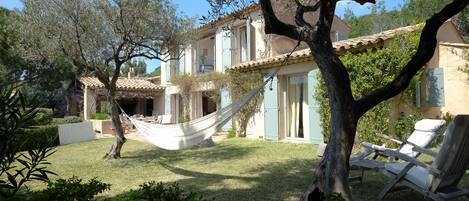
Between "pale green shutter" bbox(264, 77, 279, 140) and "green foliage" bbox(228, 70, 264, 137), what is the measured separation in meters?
0.51

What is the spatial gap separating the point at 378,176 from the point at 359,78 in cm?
357

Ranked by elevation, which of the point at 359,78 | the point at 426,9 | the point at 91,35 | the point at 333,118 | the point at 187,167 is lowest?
the point at 187,167

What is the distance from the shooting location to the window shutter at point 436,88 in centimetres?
922

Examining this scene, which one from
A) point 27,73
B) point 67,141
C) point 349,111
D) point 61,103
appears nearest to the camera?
point 349,111

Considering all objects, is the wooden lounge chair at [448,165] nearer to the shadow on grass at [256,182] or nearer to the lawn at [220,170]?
the lawn at [220,170]

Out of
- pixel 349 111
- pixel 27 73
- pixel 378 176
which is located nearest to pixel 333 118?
pixel 349 111

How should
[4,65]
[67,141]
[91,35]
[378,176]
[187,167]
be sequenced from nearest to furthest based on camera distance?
[378,176] → [187,167] → [91,35] → [67,141] → [4,65]

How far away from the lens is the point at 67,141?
44.8ft

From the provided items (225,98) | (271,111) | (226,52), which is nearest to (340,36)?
(226,52)

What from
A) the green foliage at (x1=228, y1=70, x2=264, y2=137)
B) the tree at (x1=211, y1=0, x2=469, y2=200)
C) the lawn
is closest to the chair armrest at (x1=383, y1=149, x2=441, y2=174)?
the lawn

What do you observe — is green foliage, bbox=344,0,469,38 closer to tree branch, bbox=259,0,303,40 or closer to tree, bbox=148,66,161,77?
tree branch, bbox=259,0,303,40

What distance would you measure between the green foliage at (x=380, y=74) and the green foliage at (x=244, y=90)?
403 centimetres

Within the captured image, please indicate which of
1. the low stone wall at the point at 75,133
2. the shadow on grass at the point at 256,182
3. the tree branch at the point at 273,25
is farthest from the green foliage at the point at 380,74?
the low stone wall at the point at 75,133

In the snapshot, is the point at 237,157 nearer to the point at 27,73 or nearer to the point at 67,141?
the point at 67,141
